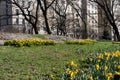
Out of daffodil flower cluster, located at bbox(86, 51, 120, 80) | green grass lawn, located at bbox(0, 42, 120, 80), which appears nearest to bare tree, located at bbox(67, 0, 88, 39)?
green grass lawn, located at bbox(0, 42, 120, 80)

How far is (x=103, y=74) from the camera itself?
6.71 m

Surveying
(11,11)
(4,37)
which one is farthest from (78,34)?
(4,37)

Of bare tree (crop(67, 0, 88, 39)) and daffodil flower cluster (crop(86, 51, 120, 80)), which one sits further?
bare tree (crop(67, 0, 88, 39))

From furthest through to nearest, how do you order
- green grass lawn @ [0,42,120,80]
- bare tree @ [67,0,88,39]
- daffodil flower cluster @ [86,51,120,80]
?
bare tree @ [67,0,88,39] → green grass lawn @ [0,42,120,80] → daffodil flower cluster @ [86,51,120,80]

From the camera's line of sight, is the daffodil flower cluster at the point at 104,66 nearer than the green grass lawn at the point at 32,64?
Yes

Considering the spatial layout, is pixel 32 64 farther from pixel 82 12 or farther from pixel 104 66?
pixel 82 12

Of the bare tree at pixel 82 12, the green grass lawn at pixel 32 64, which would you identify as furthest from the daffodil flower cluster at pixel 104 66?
the bare tree at pixel 82 12

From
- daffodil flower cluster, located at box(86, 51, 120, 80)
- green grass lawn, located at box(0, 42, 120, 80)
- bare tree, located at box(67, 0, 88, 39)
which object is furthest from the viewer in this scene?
bare tree, located at box(67, 0, 88, 39)

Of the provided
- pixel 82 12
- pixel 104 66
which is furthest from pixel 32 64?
pixel 82 12

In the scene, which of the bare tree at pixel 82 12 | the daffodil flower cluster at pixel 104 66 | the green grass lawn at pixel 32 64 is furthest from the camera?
the bare tree at pixel 82 12

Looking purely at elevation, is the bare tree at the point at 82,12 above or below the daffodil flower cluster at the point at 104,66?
above

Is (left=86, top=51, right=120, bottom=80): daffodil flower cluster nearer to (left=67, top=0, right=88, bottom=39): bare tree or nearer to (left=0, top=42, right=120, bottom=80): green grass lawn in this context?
(left=0, top=42, right=120, bottom=80): green grass lawn

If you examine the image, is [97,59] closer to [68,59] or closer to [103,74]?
[68,59]

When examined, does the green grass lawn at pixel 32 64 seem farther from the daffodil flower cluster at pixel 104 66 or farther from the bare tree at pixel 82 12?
the bare tree at pixel 82 12
